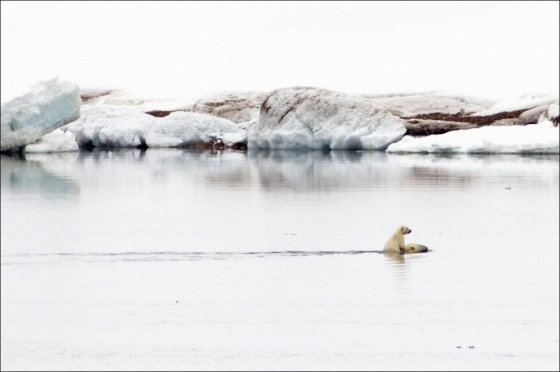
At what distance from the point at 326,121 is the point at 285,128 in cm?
139

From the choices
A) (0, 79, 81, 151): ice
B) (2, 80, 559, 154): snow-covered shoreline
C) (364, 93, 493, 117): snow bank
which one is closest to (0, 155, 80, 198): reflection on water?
(0, 79, 81, 151): ice

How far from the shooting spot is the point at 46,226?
1677 cm

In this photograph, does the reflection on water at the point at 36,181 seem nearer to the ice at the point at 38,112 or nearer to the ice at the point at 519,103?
the ice at the point at 38,112

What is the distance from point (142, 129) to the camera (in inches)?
1662

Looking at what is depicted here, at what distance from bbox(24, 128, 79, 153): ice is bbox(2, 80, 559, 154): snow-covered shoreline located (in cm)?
3

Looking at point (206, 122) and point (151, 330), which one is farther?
point (206, 122)

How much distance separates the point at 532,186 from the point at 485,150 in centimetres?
1206

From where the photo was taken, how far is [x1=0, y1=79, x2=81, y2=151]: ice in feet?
99.9

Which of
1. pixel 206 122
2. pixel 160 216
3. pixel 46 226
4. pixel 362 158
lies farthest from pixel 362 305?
pixel 206 122

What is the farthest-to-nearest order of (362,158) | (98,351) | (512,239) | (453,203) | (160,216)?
(362,158) < (453,203) < (160,216) < (512,239) < (98,351)

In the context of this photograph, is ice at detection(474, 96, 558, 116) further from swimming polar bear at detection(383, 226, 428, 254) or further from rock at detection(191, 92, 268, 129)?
swimming polar bear at detection(383, 226, 428, 254)

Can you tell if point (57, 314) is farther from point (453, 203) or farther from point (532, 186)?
point (532, 186)

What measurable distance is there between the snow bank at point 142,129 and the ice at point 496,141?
863cm

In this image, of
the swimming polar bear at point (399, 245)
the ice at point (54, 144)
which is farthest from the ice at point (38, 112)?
the swimming polar bear at point (399, 245)
